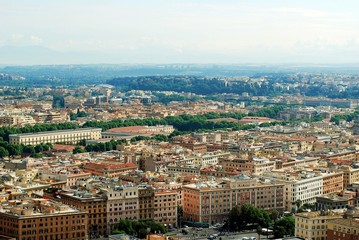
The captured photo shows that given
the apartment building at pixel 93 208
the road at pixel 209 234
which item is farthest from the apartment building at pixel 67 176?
the road at pixel 209 234

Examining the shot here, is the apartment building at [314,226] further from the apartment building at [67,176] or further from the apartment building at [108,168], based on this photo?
the apartment building at [108,168]

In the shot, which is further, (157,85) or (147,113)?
(157,85)

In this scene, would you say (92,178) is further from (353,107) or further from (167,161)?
(353,107)

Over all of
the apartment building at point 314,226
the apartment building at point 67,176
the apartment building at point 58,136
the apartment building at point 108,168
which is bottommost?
the apartment building at point 58,136

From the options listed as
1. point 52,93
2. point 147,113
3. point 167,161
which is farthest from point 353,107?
point 167,161

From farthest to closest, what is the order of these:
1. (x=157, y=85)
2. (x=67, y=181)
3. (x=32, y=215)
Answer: (x=157, y=85) < (x=67, y=181) < (x=32, y=215)

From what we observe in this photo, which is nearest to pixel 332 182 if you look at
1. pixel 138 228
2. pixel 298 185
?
pixel 298 185
